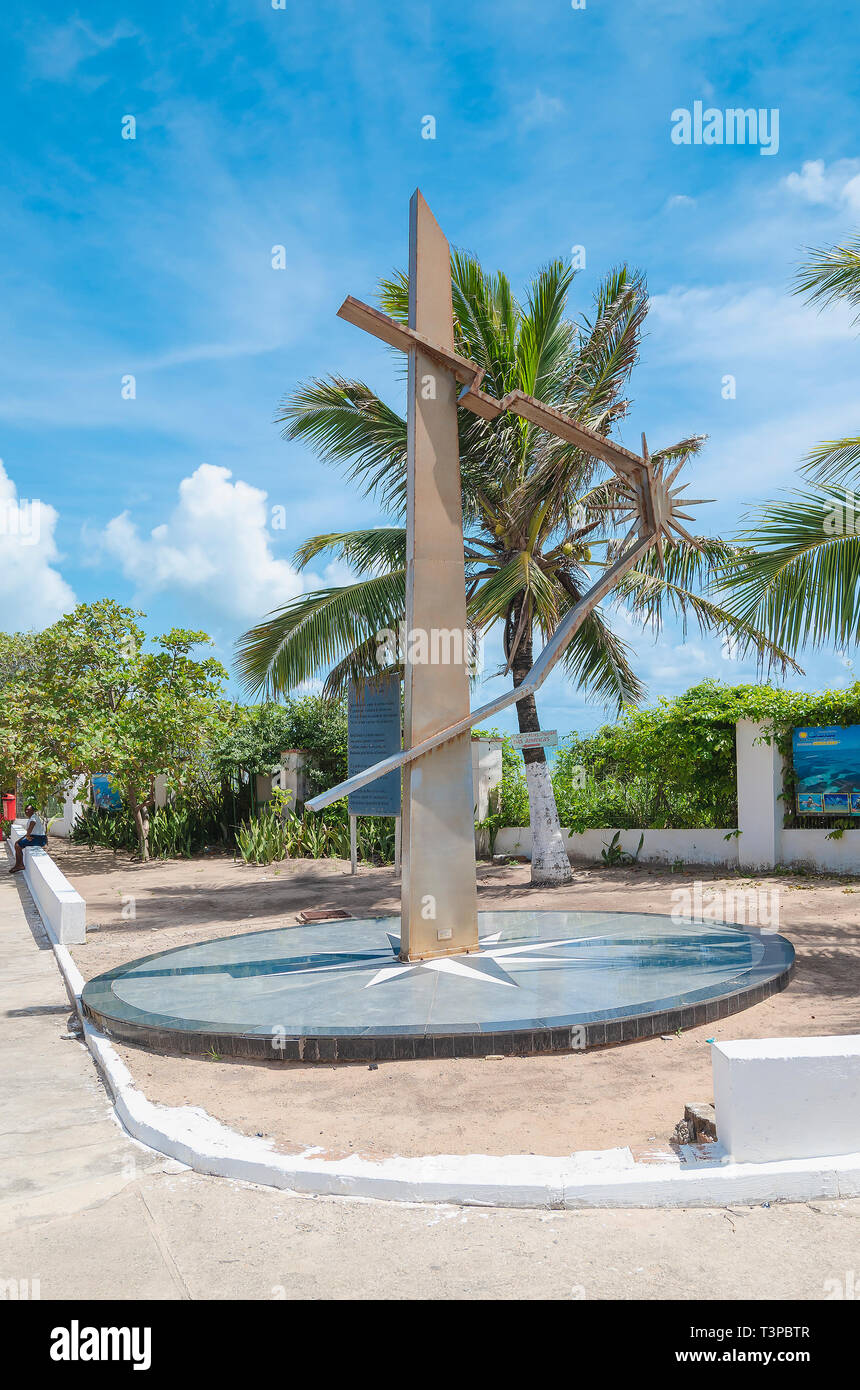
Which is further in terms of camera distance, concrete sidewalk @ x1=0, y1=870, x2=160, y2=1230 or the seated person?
the seated person

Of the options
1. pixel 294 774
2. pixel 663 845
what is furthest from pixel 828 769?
pixel 294 774

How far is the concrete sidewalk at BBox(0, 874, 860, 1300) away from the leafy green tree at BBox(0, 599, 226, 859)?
15.7 metres

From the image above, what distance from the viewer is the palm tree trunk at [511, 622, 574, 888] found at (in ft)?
45.9

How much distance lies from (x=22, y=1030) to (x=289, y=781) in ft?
44.8

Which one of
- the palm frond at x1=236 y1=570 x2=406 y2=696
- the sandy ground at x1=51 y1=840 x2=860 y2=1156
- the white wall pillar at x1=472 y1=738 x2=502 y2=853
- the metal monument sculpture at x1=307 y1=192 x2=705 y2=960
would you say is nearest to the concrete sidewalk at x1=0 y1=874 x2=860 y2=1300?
the sandy ground at x1=51 y1=840 x2=860 y2=1156

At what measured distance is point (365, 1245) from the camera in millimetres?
3383

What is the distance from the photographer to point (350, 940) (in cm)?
879

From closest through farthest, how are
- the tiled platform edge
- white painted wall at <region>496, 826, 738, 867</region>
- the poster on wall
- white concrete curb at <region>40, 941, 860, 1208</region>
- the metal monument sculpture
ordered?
white concrete curb at <region>40, 941, 860, 1208</region> → the tiled platform edge → the metal monument sculpture → the poster on wall → white painted wall at <region>496, 826, 738, 867</region>

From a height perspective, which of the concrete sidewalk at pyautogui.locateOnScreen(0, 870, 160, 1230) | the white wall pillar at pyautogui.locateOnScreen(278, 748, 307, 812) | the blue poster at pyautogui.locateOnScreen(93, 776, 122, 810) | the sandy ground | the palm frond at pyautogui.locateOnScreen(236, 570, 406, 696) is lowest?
the concrete sidewalk at pyautogui.locateOnScreen(0, 870, 160, 1230)

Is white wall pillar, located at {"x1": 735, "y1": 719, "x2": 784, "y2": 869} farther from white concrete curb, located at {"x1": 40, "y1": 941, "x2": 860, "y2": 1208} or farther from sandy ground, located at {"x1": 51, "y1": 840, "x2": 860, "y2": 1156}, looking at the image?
white concrete curb, located at {"x1": 40, "y1": 941, "x2": 860, "y2": 1208}

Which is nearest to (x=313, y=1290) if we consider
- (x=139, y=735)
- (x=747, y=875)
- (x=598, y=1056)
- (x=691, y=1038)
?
(x=598, y=1056)

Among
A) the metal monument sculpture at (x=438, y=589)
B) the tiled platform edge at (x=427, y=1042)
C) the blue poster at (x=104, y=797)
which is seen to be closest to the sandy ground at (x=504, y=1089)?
the tiled platform edge at (x=427, y=1042)
